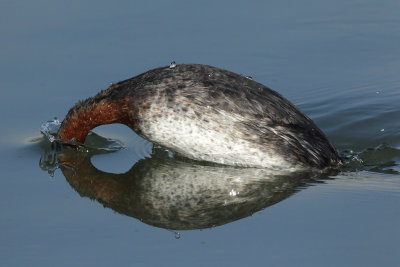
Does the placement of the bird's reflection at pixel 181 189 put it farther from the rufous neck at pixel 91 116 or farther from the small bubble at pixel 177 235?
the rufous neck at pixel 91 116

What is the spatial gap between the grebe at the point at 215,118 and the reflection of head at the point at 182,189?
0.20 metres

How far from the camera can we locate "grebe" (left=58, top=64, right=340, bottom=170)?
823cm

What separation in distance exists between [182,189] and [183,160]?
0.81 m

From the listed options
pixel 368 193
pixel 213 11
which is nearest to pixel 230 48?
pixel 213 11

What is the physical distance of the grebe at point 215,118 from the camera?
8234 mm

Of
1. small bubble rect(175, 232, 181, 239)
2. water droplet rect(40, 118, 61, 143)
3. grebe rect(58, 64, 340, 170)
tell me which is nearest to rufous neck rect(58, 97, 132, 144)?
grebe rect(58, 64, 340, 170)

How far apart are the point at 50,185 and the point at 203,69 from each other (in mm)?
1954

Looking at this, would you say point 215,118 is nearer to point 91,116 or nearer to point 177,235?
point 91,116

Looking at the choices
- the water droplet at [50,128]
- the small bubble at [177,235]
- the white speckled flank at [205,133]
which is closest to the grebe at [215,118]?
the white speckled flank at [205,133]

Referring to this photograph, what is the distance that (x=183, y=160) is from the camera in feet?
28.7

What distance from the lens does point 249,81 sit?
8.64 meters

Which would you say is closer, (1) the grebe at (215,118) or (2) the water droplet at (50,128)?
(1) the grebe at (215,118)

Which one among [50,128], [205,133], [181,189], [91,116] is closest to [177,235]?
[181,189]

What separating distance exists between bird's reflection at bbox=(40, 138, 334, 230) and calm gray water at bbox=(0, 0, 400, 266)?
19mm
